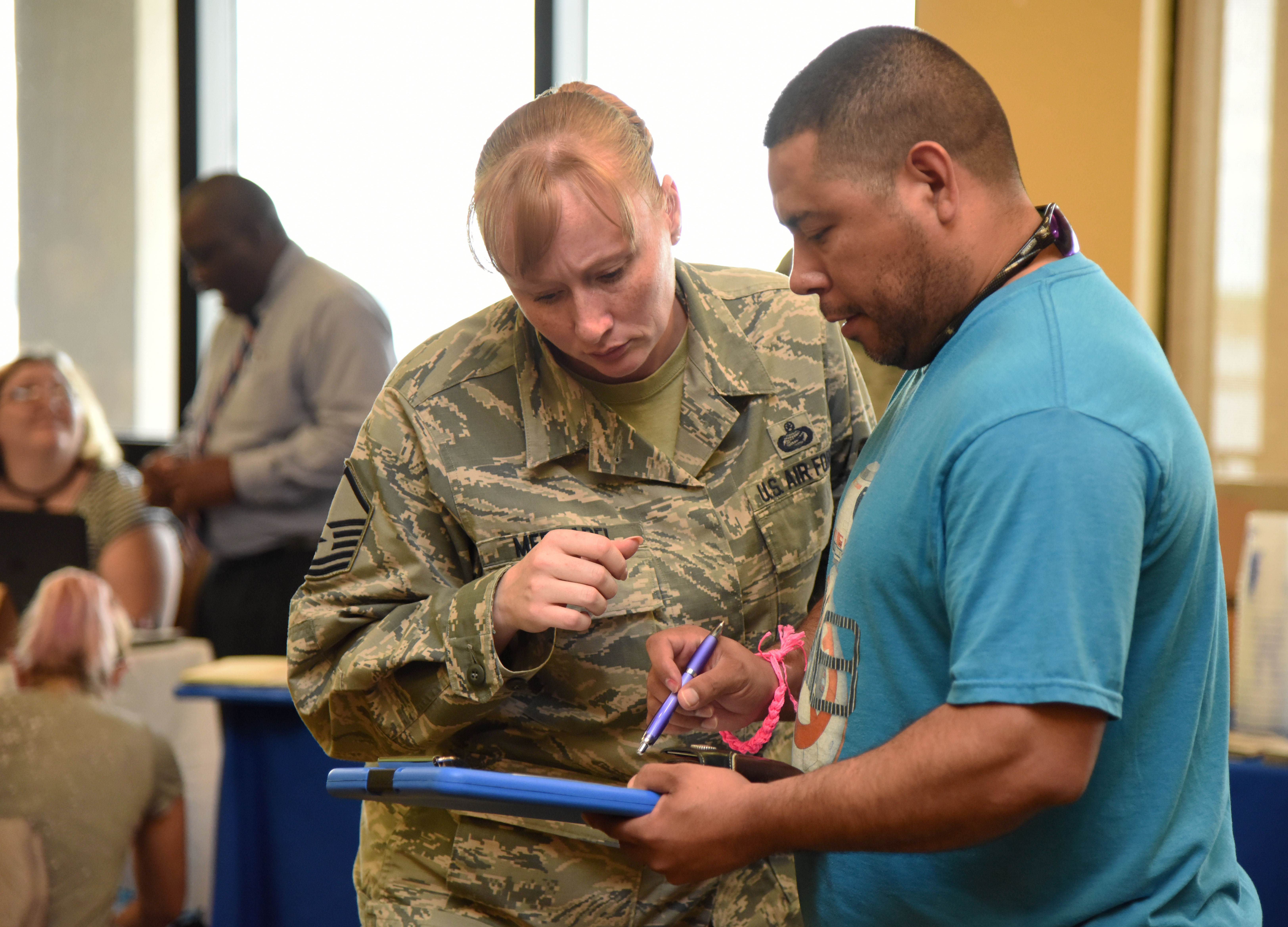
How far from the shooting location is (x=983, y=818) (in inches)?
29.1

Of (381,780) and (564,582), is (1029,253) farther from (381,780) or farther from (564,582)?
(381,780)

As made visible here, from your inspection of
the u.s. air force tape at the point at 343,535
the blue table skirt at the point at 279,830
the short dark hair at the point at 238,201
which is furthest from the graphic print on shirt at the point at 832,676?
the short dark hair at the point at 238,201

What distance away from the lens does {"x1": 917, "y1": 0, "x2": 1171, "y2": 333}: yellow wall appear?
2.61 m

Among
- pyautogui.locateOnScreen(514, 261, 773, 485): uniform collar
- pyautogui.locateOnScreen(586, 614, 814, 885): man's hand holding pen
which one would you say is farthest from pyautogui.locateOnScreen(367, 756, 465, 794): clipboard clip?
pyautogui.locateOnScreen(514, 261, 773, 485): uniform collar

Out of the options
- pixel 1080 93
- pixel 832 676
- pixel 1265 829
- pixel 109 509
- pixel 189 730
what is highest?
pixel 1080 93

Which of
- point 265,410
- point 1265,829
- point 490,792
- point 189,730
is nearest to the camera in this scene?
point 490,792

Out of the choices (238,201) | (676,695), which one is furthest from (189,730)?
(676,695)

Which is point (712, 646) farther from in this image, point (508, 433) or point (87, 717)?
point (87, 717)

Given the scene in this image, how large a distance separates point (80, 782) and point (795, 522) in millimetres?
1980

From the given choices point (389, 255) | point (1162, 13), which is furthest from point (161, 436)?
point (1162, 13)

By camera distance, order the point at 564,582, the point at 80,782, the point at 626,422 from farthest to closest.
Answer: the point at 80,782
the point at 626,422
the point at 564,582

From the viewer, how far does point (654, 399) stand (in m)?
1.35

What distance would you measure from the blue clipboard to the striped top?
265 centimetres

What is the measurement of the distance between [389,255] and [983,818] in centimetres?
426
